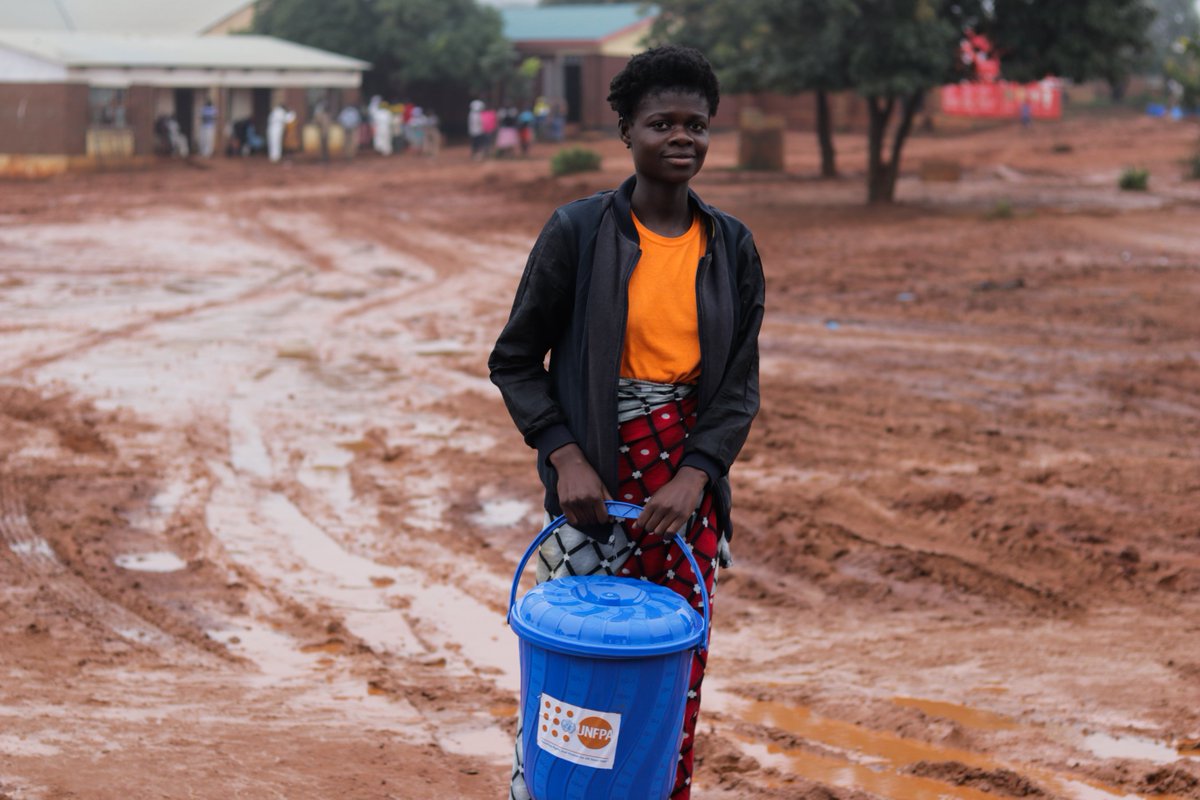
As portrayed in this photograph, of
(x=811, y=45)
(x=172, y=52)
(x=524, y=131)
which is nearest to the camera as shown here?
(x=811, y=45)

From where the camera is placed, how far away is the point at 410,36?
34656mm

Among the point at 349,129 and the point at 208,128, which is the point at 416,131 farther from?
the point at 208,128

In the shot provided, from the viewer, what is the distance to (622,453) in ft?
9.02

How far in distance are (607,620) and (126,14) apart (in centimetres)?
4316

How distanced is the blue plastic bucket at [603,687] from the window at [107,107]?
88.8 ft

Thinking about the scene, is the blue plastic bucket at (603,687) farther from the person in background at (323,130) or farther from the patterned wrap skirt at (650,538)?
the person in background at (323,130)

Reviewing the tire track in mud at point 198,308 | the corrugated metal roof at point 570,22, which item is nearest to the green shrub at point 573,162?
the tire track in mud at point 198,308

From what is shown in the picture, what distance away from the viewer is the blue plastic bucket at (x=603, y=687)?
2453mm

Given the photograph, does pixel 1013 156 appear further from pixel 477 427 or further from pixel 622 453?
pixel 622 453

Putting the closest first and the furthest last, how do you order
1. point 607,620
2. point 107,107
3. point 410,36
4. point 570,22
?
point 607,620
point 107,107
point 410,36
point 570,22

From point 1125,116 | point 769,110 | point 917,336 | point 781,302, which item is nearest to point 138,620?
point 917,336

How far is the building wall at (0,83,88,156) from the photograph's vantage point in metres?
25.9

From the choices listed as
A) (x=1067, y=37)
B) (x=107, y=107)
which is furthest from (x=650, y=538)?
(x=107, y=107)

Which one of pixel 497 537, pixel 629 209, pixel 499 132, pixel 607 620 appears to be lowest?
pixel 497 537
